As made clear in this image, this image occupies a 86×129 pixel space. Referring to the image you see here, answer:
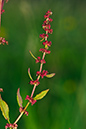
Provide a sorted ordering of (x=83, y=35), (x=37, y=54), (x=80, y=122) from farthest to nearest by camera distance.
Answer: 1. (x=83, y=35)
2. (x=37, y=54)
3. (x=80, y=122)

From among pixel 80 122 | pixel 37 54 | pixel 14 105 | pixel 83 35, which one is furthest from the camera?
pixel 83 35

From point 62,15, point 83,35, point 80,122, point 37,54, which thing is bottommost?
point 80,122

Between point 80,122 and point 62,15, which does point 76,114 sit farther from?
point 62,15

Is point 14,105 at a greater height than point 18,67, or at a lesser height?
lesser

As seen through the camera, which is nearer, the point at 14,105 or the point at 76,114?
the point at 76,114

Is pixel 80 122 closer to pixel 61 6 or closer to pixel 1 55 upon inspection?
pixel 1 55

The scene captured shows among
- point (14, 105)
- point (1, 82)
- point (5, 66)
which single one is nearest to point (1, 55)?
point (5, 66)

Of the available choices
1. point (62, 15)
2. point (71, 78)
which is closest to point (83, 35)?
point (62, 15)
